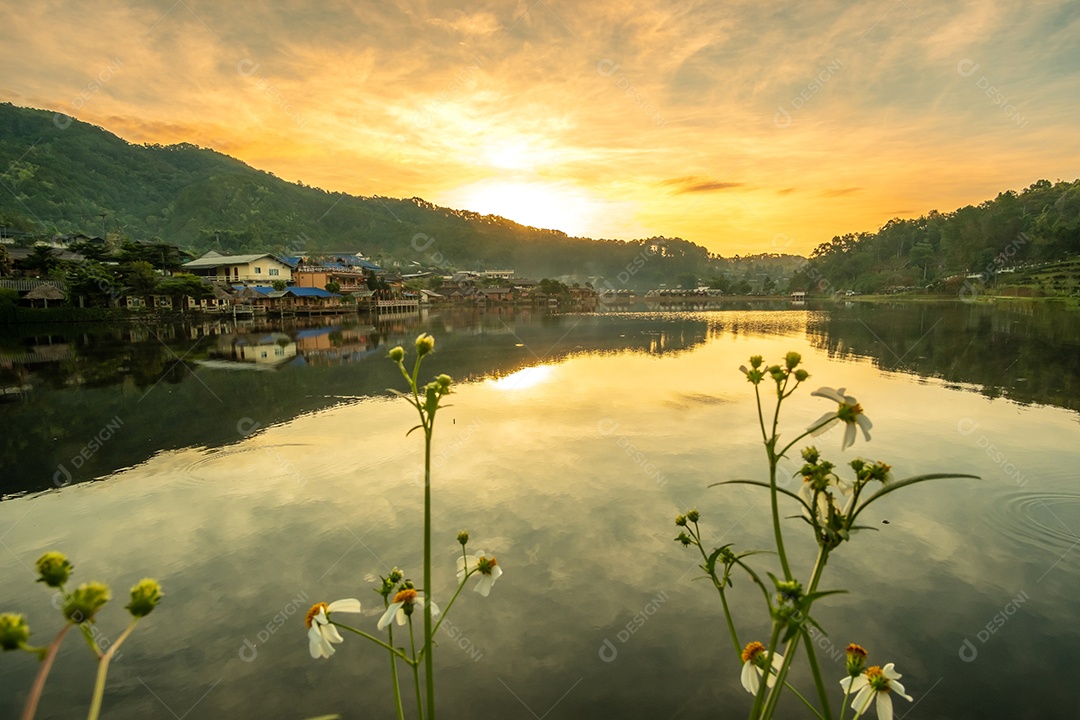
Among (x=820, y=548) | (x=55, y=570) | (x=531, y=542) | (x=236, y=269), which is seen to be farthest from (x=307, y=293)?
(x=820, y=548)

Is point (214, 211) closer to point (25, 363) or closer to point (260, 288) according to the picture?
point (260, 288)

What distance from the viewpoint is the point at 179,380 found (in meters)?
14.0

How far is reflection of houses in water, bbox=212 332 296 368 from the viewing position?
18.3m

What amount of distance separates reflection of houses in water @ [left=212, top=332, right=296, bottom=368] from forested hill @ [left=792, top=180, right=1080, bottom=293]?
7617 cm

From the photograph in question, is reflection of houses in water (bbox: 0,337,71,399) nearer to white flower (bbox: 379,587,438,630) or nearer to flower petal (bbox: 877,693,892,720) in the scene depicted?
white flower (bbox: 379,587,438,630)

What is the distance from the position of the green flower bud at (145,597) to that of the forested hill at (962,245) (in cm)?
7999

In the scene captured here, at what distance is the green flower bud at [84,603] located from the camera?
0.91 m

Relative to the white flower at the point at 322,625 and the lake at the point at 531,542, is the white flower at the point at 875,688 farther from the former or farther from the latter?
the lake at the point at 531,542

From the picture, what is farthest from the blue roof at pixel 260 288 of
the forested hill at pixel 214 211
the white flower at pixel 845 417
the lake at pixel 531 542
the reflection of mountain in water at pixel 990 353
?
the white flower at pixel 845 417

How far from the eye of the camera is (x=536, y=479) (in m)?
7.08

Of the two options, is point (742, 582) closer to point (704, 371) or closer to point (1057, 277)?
point (704, 371)

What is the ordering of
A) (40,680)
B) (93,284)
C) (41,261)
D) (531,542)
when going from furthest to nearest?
(41,261)
(93,284)
(531,542)
(40,680)

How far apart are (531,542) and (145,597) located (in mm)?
4702

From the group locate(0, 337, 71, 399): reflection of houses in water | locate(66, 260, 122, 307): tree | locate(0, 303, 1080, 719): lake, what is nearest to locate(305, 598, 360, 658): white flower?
locate(0, 303, 1080, 719): lake
